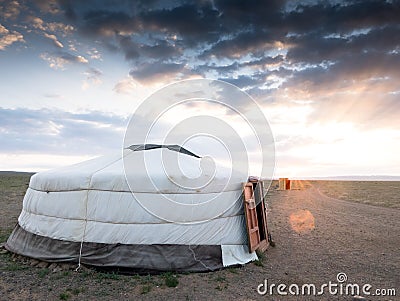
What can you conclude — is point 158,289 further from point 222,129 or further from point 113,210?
point 222,129

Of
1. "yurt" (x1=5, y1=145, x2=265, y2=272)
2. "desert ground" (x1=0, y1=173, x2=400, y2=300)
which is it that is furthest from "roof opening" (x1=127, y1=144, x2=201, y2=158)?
"desert ground" (x1=0, y1=173, x2=400, y2=300)

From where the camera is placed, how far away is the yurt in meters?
5.54

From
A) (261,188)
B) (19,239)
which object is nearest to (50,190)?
(19,239)

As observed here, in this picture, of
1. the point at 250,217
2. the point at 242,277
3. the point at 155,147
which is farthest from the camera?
the point at 155,147

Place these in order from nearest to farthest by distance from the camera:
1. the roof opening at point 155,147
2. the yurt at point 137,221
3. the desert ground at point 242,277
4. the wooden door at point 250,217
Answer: the desert ground at point 242,277
the yurt at point 137,221
the wooden door at point 250,217
the roof opening at point 155,147

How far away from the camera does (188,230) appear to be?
5.73m

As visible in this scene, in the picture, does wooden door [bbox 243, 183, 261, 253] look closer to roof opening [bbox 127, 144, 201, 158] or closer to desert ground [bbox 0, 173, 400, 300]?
desert ground [bbox 0, 173, 400, 300]

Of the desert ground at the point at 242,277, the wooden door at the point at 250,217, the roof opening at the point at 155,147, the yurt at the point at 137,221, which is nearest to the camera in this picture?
the desert ground at the point at 242,277

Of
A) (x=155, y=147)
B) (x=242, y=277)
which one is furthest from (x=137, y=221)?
(x=155, y=147)

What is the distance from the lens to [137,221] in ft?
18.4

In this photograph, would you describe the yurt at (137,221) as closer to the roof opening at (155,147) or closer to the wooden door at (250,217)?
the wooden door at (250,217)

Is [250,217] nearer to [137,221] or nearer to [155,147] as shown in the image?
[137,221]

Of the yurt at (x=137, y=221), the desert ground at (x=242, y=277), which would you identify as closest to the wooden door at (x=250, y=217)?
the yurt at (x=137, y=221)

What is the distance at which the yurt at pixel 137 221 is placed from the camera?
554cm
